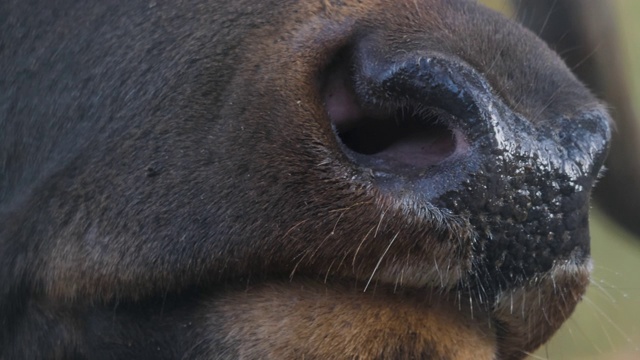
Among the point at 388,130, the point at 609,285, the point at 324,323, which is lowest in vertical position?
the point at 609,285

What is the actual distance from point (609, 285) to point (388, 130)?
72cm

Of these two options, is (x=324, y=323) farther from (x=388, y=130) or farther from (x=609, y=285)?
(x=609, y=285)

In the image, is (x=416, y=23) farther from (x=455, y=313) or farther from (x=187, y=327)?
(x=187, y=327)

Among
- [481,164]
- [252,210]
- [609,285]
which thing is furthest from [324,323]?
[609,285]

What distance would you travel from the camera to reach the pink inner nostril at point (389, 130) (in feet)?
3.99

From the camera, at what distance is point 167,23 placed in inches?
55.5

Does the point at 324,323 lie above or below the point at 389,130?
below

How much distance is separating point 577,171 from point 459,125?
19cm

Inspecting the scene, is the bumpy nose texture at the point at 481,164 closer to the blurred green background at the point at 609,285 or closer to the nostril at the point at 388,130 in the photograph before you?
the nostril at the point at 388,130

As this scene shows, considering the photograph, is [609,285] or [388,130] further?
[609,285]

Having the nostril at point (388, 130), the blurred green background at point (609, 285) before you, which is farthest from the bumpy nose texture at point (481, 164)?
the blurred green background at point (609, 285)

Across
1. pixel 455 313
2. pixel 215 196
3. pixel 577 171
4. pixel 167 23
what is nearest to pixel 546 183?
pixel 577 171

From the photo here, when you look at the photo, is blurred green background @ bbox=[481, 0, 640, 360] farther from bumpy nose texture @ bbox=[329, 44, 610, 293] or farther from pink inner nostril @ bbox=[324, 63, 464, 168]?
pink inner nostril @ bbox=[324, 63, 464, 168]

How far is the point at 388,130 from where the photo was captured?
1.25 metres
